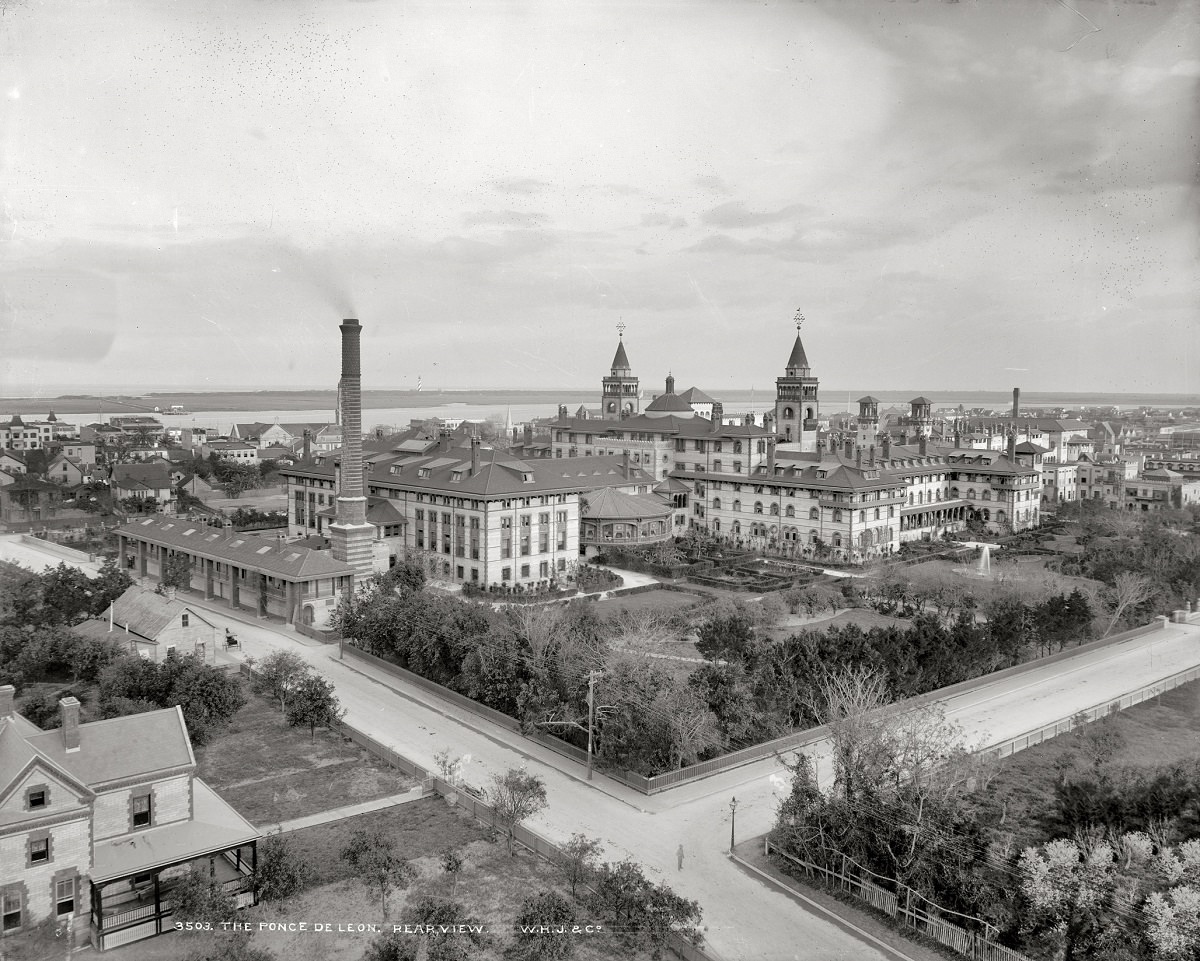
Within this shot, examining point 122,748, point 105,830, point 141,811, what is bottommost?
point 105,830

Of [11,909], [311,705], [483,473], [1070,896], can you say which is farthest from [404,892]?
[483,473]

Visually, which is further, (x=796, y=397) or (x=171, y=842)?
(x=796, y=397)

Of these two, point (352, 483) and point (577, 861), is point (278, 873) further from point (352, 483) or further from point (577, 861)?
point (352, 483)

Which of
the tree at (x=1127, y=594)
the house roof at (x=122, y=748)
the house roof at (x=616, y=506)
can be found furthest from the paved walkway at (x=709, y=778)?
the house roof at (x=616, y=506)

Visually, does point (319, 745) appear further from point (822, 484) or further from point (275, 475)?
point (275, 475)

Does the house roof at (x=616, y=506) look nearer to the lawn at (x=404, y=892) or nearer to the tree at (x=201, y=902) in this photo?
the lawn at (x=404, y=892)

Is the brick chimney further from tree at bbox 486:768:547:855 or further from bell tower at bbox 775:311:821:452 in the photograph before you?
bell tower at bbox 775:311:821:452

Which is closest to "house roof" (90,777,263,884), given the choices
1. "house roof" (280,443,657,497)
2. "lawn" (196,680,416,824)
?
"lawn" (196,680,416,824)
